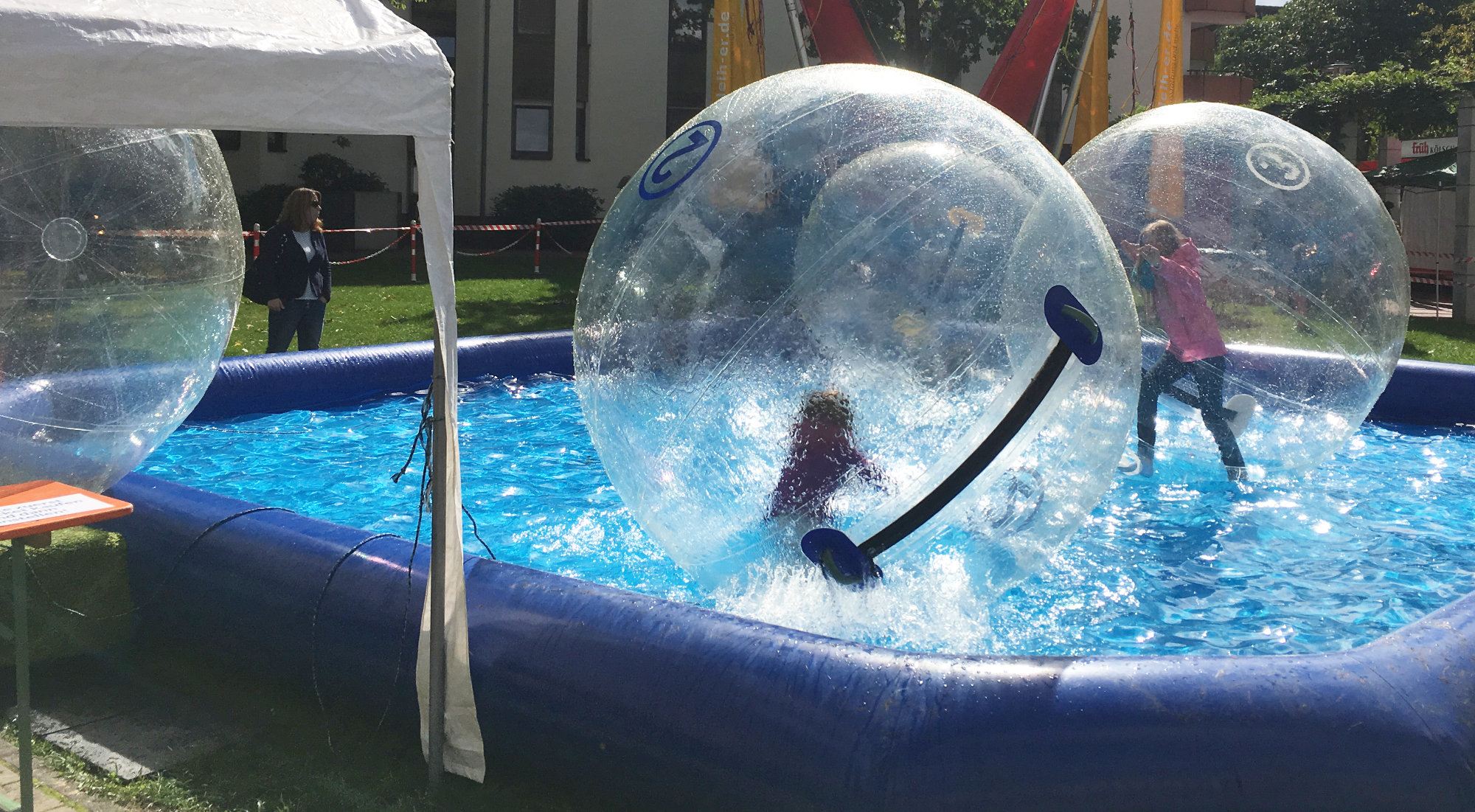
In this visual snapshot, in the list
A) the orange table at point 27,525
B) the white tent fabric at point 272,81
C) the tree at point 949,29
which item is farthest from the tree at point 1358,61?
the orange table at point 27,525

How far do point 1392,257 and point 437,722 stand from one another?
5572 millimetres

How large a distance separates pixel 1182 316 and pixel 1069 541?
73.3 inches

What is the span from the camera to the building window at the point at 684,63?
27.6 meters

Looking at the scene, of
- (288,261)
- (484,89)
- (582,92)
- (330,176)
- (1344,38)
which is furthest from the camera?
(1344,38)

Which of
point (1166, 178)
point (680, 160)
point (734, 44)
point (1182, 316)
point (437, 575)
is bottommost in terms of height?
point (437, 575)

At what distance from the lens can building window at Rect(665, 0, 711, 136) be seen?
2762 centimetres

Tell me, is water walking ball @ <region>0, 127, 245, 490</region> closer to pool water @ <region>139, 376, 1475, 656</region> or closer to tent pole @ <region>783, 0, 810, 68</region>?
pool water @ <region>139, 376, 1475, 656</region>

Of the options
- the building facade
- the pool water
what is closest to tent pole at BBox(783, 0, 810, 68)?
the pool water

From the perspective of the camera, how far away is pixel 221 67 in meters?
2.96

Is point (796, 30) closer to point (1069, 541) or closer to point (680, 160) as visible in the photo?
point (1069, 541)

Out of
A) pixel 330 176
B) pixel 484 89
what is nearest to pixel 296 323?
pixel 330 176

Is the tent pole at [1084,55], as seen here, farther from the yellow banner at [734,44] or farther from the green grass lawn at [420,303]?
the green grass lawn at [420,303]

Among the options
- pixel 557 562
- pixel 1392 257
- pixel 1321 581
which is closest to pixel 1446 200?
pixel 1392 257

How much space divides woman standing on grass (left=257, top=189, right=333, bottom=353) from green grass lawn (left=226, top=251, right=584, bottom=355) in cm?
150
